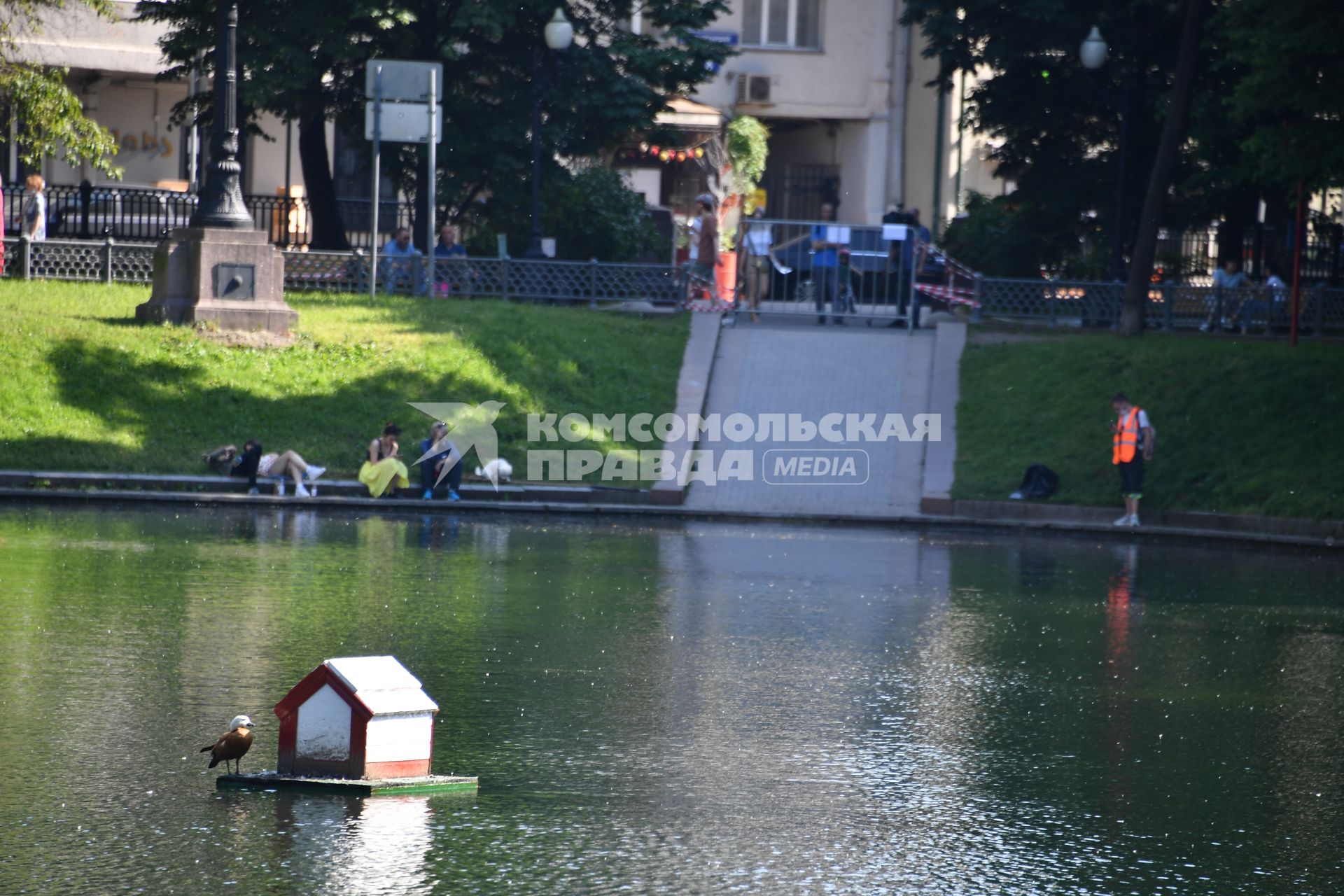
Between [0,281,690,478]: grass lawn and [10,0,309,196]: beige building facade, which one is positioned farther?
[10,0,309,196]: beige building facade

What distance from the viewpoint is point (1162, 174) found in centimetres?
2406

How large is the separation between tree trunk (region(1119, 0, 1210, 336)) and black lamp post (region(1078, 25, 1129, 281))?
2.57ft

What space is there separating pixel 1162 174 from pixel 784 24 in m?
18.5

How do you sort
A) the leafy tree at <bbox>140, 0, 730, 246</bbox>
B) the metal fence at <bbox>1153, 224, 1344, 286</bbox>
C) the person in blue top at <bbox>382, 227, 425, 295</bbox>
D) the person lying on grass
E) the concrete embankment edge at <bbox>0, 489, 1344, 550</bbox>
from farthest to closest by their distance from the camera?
the metal fence at <bbox>1153, 224, 1344, 286</bbox>, the leafy tree at <bbox>140, 0, 730, 246</bbox>, the person in blue top at <bbox>382, 227, 425, 295</bbox>, the person lying on grass, the concrete embankment edge at <bbox>0, 489, 1344, 550</bbox>

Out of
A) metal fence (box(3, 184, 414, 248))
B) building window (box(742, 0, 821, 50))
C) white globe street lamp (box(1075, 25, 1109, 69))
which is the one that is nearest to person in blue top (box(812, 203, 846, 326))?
white globe street lamp (box(1075, 25, 1109, 69))

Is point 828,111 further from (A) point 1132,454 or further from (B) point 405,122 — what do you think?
(A) point 1132,454

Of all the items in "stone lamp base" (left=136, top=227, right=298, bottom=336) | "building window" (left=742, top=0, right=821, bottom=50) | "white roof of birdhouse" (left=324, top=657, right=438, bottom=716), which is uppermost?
"building window" (left=742, top=0, right=821, bottom=50)

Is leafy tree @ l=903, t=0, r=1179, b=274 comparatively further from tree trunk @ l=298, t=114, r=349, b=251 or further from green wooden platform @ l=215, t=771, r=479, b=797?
green wooden platform @ l=215, t=771, r=479, b=797

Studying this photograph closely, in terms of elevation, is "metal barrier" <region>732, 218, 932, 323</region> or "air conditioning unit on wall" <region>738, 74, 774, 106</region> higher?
"air conditioning unit on wall" <region>738, 74, 774, 106</region>

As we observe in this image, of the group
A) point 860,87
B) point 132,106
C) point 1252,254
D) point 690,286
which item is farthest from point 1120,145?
point 132,106

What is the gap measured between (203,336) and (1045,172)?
14.2 metres

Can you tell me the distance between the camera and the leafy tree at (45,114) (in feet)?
77.0

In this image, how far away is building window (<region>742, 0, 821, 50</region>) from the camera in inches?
1604

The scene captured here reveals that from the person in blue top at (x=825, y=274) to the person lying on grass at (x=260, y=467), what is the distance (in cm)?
933
